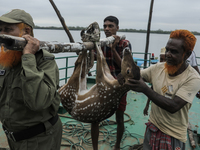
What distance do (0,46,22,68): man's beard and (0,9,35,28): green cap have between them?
253 mm

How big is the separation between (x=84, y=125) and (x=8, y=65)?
2.85 metres

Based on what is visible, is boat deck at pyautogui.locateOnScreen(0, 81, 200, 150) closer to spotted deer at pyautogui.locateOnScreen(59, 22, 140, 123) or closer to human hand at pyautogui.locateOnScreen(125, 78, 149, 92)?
spotted deer at pyautogui.locateOnScreen(59, 22, 140, 123)

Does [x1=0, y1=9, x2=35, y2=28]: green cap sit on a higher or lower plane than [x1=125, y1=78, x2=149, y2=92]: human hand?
higher

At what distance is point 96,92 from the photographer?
1860mm

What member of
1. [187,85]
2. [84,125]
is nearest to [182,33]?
[187,85]

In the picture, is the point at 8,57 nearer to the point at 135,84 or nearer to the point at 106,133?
the point at 135,84

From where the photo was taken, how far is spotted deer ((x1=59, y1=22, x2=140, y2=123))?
175 centimetres

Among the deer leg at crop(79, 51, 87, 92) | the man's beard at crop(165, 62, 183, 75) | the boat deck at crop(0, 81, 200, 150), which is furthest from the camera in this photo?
the boat deck at crop(0, 81, 200, 150)

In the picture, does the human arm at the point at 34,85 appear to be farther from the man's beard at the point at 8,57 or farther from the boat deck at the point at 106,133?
the boat deck at the point at 106,133

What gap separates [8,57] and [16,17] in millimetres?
355

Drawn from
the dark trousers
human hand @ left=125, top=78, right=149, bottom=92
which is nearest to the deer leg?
the dark trousers

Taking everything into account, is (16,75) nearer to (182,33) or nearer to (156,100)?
(156,100)

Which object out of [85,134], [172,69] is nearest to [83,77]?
[172,69]

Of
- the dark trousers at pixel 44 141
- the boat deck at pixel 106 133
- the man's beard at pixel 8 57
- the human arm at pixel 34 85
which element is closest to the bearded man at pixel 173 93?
the human arm at pixel 34 85
